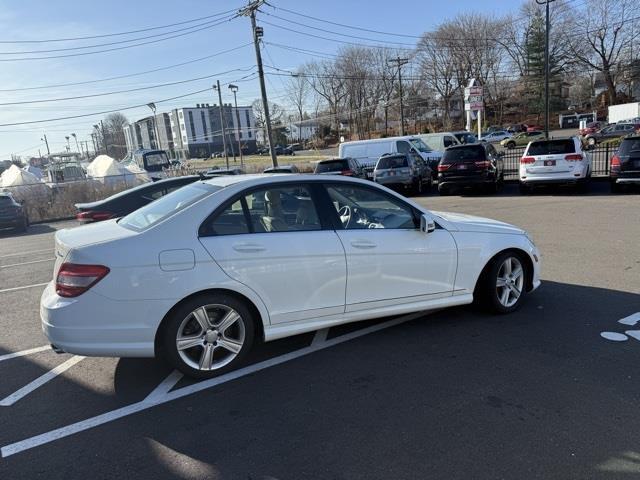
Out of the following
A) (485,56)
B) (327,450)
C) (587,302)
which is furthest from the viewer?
(485,56)

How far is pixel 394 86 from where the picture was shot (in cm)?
9388

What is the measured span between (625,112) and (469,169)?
59.7 metres

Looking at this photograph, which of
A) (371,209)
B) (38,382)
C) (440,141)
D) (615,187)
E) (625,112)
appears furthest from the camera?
(625,112)

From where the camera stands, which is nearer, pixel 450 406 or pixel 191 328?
pixel 450 406

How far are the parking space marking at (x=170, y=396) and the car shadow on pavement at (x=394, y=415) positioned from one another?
0.08 metres

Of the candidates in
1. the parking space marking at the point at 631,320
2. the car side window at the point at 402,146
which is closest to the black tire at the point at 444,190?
the car side window at the point at 402,146

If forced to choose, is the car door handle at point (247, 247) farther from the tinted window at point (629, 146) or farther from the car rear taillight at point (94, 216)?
the tinted window at point (629, 146)

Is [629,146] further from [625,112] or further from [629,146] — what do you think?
[625,112]

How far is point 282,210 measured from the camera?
4.08 meters

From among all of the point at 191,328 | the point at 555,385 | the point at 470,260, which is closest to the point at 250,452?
the point at 191,328

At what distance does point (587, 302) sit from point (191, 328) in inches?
158

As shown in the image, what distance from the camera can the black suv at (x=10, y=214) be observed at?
1647 cm

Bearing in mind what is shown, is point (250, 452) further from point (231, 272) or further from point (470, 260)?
point (470, 260)

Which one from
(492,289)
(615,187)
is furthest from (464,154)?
(492,289)
